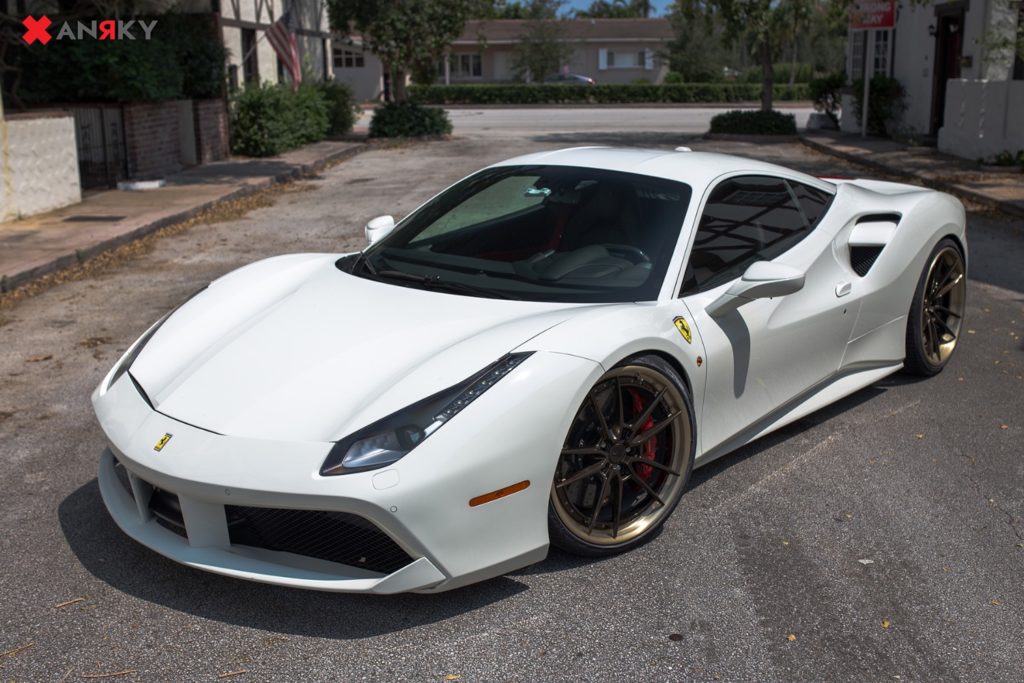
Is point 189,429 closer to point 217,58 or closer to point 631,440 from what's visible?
point 631,440

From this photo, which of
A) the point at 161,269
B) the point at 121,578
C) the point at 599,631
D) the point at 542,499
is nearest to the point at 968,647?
the point at 599,631

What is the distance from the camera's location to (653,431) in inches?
154

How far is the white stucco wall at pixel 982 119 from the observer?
54.7 ft

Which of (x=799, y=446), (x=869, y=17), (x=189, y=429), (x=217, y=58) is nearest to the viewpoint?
(x=189, y=429)

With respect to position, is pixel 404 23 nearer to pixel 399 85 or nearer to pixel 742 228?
pixel 399 85

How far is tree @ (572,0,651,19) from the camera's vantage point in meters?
99.8

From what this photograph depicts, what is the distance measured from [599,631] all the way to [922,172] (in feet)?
47.7

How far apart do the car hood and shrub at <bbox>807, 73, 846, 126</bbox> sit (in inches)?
984

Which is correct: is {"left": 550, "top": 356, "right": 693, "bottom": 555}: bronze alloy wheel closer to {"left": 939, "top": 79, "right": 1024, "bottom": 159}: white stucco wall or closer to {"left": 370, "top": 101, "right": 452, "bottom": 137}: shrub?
{"left": 939, "top": 79, "right": 1024, "bottom": 159}: white stucco wall

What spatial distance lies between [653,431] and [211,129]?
59.0ft

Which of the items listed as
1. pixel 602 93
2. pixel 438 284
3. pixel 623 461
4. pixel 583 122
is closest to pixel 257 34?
pixel 583 122

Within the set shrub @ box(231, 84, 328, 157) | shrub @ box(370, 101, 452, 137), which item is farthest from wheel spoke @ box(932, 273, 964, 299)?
shrub @ box(370, 101, 452, 137)

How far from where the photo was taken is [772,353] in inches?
180

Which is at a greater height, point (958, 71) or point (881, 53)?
point (881, 53)
